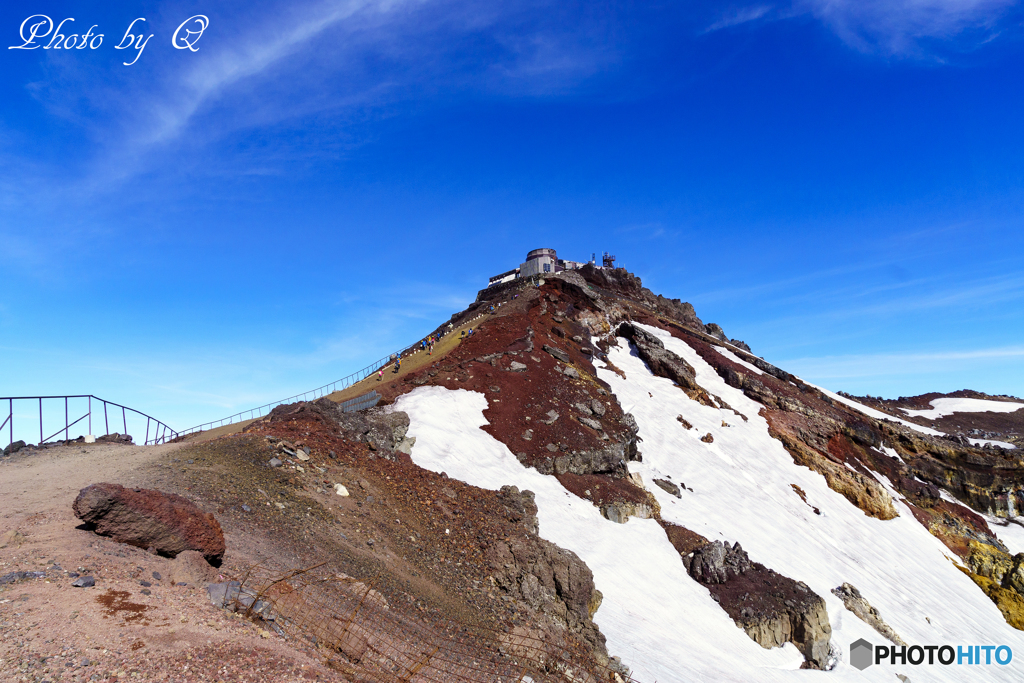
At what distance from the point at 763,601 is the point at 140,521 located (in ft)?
73.1

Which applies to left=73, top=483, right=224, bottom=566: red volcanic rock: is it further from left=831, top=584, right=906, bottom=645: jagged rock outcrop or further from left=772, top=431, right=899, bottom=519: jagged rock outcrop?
left=772, top=431, right=899, bottom=519: jagged rock outcrop

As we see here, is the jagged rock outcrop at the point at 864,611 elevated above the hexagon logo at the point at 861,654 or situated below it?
above

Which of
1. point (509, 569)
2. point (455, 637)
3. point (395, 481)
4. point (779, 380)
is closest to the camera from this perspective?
point (455, 637)

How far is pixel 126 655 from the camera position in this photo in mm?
6570

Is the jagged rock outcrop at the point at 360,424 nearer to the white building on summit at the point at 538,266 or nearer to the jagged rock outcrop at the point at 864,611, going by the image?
the jagged rock outcrop at the point at 864,611

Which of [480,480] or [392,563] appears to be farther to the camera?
[480,480]

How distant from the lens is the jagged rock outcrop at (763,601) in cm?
2066

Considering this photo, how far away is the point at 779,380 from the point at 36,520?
55.6m

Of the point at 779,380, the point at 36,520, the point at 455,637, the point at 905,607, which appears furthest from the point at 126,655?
the point at 779,380

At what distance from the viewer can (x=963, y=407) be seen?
7556cm

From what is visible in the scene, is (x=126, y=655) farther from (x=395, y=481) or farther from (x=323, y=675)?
(x=395, y=481)

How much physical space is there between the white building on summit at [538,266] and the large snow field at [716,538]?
36251mm

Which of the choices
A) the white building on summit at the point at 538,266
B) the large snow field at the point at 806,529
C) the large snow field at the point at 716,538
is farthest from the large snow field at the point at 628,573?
the white building on summit at the point at 538,266

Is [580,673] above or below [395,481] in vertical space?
A: below
